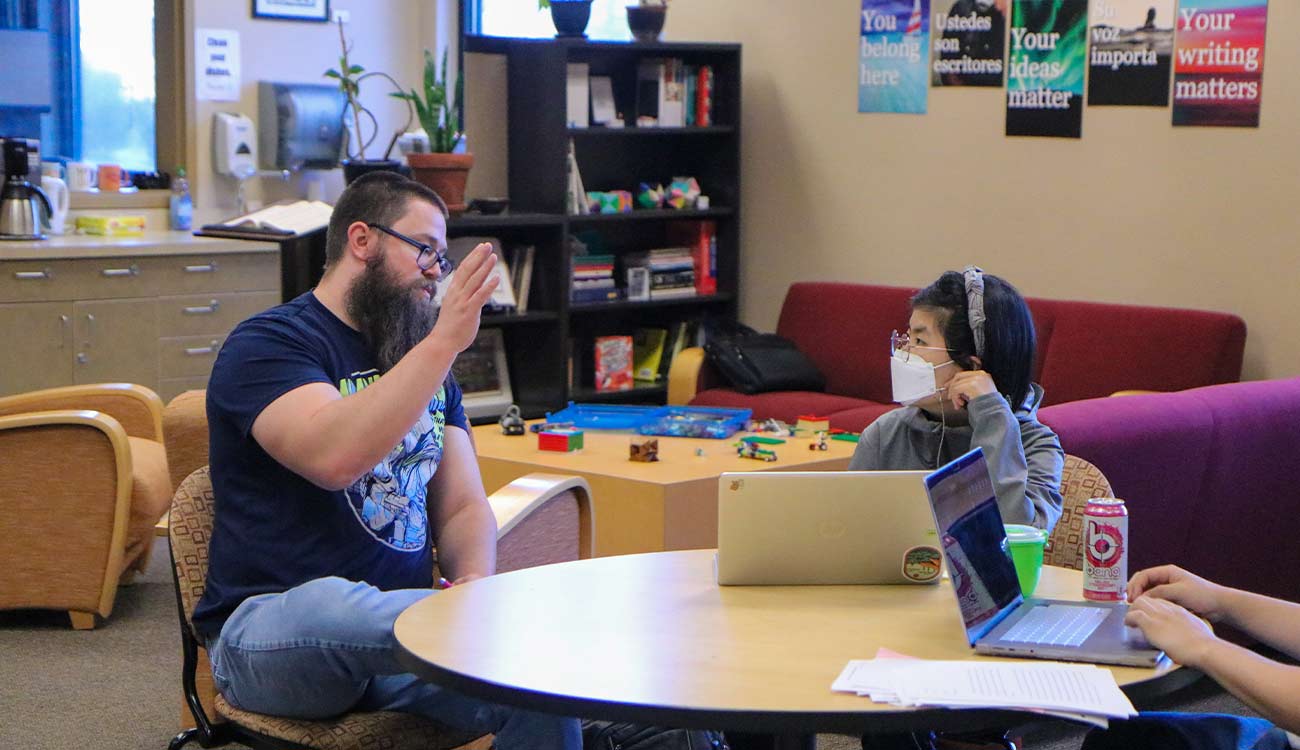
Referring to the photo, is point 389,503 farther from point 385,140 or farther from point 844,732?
point 385,140

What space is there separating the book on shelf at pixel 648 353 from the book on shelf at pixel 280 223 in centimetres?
229

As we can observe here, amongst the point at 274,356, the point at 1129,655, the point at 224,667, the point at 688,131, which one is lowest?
the point at 224,667

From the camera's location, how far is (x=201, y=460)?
3.57m

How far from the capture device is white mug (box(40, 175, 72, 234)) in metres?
6.06

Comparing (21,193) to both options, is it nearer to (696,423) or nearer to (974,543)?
(696,423)

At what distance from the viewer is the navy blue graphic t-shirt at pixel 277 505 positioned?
2301 mm

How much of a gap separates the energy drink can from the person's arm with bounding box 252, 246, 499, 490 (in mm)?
911

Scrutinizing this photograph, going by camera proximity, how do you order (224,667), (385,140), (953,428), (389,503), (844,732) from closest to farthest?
(844,732) < (224,667) < (389,503) < (953,428) < (385,140)

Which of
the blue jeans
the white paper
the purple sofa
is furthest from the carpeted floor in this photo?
the white paper

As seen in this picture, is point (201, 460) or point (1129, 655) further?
point (201, 460)

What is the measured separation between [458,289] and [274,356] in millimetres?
304

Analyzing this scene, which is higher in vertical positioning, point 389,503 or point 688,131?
point 688,131

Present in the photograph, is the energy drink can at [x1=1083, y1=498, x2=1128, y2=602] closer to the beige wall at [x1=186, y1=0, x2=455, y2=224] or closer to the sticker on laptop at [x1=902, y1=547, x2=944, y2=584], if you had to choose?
the sticker on laptop at [x1=902, y1=547, x2=944, y2=584]

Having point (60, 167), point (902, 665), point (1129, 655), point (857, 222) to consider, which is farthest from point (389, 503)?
point (60, 167)
